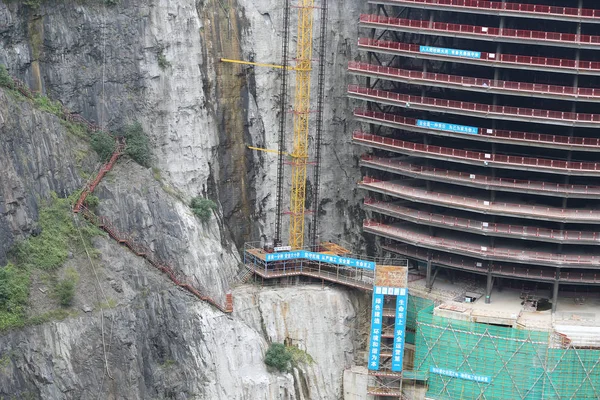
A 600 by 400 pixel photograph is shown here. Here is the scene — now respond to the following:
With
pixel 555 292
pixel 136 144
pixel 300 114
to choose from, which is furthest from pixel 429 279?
pixel 136 144

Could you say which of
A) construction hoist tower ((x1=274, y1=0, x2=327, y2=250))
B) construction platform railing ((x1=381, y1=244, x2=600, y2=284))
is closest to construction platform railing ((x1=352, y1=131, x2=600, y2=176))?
construction hoist tower ((x1=274, y1=0, x2=327, y2=250))

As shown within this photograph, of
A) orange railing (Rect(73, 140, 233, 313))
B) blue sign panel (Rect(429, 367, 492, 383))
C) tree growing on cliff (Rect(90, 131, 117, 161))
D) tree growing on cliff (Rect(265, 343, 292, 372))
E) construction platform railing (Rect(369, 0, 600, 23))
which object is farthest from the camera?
construction platform railing (Rect(369, 0, 600, 23))

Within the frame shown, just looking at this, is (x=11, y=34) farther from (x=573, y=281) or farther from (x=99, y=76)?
(x=573, y=281)

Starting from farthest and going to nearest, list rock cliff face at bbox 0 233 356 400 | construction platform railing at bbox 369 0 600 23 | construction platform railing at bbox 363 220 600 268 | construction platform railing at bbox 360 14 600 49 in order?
construction platform railing at bbox 363 220 600 268 < construction platform railing at bbox 360 14 600 49 < construction platform railing at bbox 369 0 600 23 < rock cliff face at bbox 0 233 356 400

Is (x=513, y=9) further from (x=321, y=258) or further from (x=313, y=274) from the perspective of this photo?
(x=313, y=274)

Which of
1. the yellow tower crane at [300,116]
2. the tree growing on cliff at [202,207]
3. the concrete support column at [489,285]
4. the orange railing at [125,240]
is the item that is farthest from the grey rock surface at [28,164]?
the concrete support column at [489,285]

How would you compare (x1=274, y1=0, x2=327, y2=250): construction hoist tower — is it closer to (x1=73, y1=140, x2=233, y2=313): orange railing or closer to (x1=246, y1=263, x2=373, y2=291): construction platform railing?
(x1=246, y1=263, x2=373, y2=291): construction platform railing
